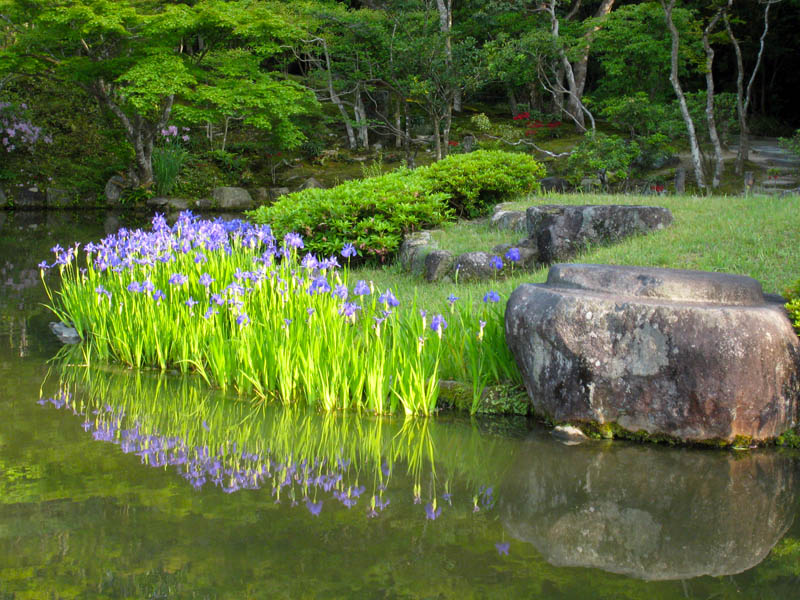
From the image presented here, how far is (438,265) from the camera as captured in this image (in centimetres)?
780

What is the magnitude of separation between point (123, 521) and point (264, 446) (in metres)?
1.11

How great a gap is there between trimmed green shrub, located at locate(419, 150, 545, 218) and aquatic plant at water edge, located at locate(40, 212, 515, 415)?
12.9 feet

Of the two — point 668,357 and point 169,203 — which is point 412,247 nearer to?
point 668,357

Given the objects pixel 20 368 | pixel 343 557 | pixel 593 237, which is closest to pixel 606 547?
pixel 343 557

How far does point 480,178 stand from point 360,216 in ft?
5.95

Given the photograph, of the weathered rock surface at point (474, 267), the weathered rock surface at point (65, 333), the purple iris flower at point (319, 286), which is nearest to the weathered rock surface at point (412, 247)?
the weathered rock surface at point (474, 267)

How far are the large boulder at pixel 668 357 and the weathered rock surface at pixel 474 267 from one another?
307 cm

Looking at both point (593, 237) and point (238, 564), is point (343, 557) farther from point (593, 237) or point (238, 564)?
point (593, 237)

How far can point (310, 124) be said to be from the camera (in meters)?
21.7

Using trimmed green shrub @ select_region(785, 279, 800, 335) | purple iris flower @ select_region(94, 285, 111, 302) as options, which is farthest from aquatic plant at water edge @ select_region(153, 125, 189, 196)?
trimmed green shrub @ select_region(785, 279, 800, 335)

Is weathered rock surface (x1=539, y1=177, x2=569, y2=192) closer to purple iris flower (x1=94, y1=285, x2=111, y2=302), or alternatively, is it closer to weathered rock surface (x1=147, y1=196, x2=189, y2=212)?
purple iris flower (x1=94, y1=285, x2=111, y2=302)

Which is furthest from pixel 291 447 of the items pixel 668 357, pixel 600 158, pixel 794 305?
pixel 600 158

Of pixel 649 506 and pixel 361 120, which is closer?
pixel 649 506

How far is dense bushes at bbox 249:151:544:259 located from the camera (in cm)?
885
